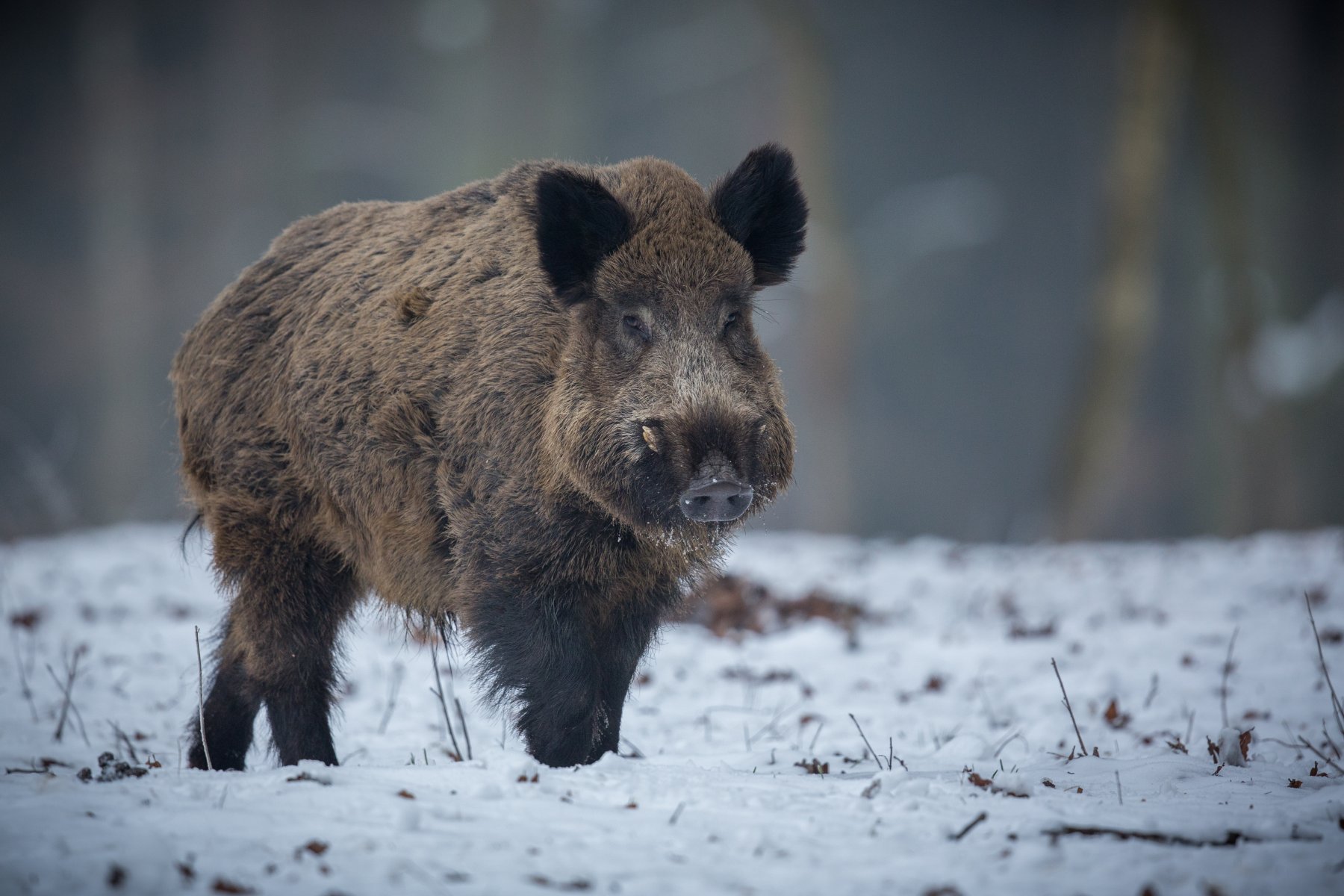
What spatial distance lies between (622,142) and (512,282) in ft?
58.9

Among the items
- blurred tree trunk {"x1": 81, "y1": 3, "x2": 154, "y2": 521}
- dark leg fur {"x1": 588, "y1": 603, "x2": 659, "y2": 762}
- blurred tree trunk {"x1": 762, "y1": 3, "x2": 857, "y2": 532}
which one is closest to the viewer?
dark leg fur {"x1": 588, "y1": 603, "x2": 659, "y2": 762}

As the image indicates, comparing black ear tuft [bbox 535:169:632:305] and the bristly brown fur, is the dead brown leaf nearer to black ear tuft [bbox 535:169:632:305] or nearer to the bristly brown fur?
the bristly brown fur

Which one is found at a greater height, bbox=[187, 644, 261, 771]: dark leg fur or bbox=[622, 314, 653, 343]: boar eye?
bbox=[622, 314, 653, 343]: boar eye

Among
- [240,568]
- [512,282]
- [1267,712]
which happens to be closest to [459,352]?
[512,282]

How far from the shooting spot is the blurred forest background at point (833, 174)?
57.5 ft

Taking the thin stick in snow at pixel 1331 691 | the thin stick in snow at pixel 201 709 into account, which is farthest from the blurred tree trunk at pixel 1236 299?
the thin stick in snow at pixel 201 709

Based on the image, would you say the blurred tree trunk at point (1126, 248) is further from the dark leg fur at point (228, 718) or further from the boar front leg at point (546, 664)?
the dark leg fur at point (228, 718)

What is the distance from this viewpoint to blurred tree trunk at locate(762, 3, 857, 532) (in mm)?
15320

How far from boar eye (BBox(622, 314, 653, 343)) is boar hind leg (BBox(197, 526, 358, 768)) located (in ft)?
5.69

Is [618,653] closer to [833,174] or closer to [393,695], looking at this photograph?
[393,695]

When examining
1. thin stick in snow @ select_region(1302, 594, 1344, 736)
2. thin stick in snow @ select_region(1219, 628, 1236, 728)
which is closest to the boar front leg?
thin stick in snow @ select_region(1302, 594, 1344, 736)

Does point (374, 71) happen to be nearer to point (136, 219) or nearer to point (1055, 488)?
point (136, 219)

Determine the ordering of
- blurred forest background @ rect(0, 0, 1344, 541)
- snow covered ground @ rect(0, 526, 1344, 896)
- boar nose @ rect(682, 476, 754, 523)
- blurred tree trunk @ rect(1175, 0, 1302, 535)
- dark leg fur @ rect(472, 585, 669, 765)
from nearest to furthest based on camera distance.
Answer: snow covered ground @ rect(0, 526, 1344, 896), boar nose @ rect(682, 476, 754, 523), dark leg fur @ rect(472, 585, 669, 765), blurred tree trunk @ rect(1175, 0, 1302, 535), blurred forest background @ rect(0, 0, 1344, 541)

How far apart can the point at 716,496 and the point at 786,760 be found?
146 centimetres
